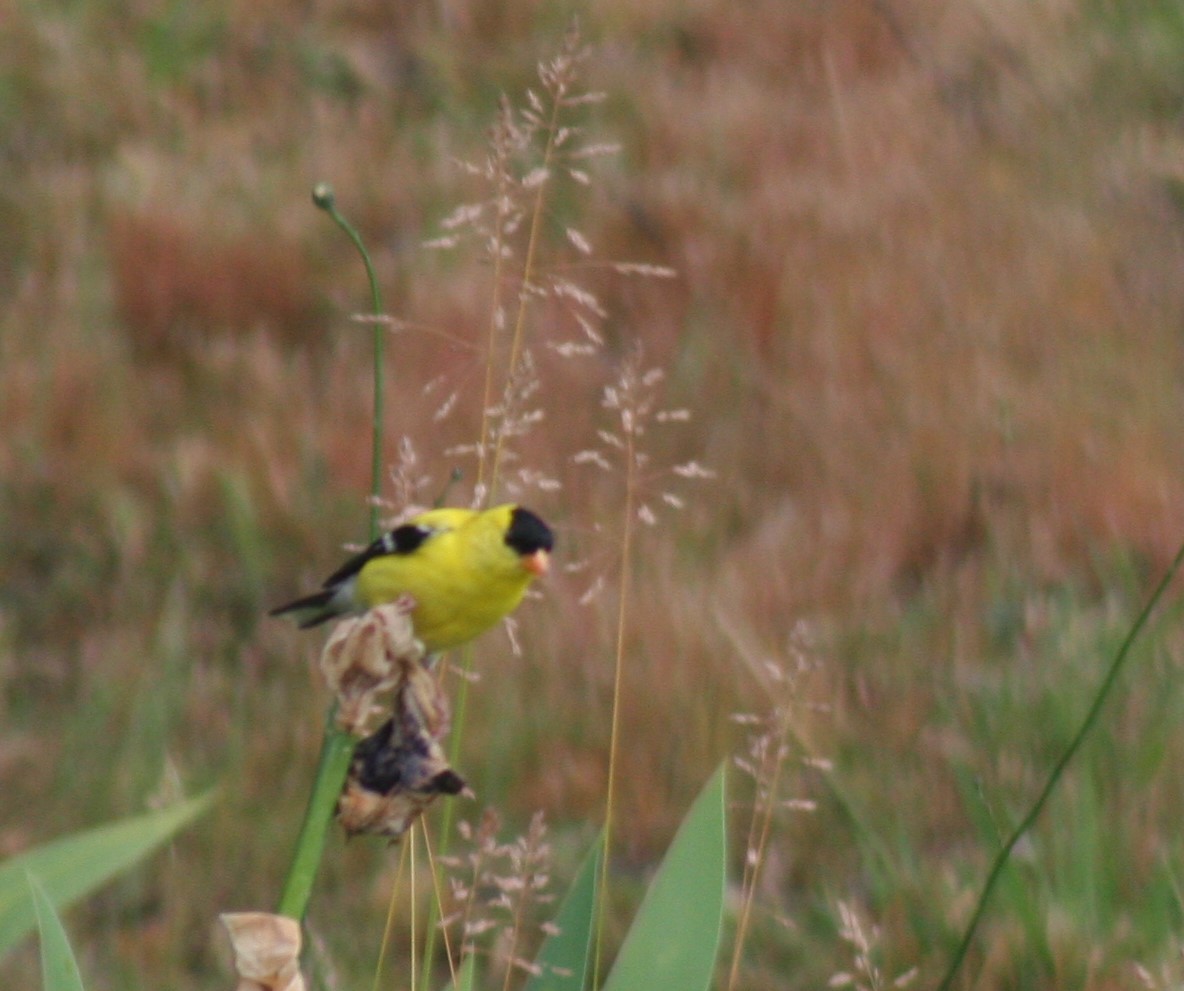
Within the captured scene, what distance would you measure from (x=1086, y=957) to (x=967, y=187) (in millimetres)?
2412

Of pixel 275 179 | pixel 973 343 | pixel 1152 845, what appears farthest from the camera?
pixel 275 179

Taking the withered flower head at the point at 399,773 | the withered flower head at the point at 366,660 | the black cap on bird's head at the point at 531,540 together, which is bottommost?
the black cap on bird's head at the point at 531,540

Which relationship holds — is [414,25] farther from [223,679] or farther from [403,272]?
[223,679]

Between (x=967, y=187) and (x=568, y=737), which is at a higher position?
(x=967, y=187)

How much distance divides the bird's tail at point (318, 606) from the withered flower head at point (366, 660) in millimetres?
696

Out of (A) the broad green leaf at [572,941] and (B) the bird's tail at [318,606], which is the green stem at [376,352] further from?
(B) the bird's tail at [318,606]

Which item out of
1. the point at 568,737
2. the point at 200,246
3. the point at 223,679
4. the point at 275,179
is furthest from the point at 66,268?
the point at 568,737

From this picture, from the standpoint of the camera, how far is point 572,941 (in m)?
1.10

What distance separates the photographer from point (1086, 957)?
76.4 inches

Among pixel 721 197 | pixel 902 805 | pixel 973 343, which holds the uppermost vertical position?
pixel 721 197

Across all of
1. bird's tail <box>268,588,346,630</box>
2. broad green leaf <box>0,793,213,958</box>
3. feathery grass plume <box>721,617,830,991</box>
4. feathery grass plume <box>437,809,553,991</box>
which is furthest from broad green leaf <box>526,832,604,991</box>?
bird's tail <box>268,588,346,630</box>

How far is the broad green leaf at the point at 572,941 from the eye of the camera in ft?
3.59

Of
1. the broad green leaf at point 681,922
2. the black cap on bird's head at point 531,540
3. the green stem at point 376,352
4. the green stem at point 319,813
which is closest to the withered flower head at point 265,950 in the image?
the green stem at point 319,813

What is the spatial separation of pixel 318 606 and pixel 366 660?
1023 mm
